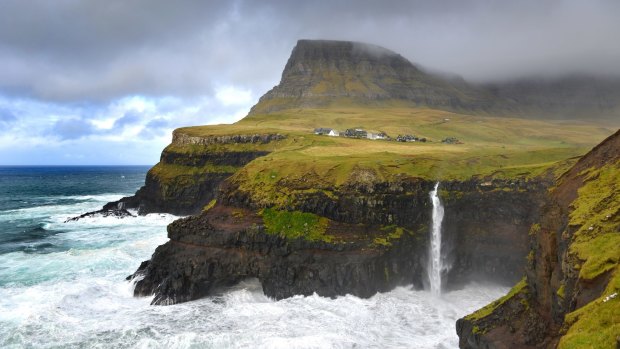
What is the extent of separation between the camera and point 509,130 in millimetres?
118688

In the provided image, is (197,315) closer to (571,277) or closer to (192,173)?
(571,277)

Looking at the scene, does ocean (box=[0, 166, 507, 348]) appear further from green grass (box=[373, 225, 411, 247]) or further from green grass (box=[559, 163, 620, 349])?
green grass (box=[559, 163, 620, 349])

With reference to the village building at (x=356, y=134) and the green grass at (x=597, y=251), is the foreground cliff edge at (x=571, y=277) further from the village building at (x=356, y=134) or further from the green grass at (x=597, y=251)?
the village building at (x=356, y=134)

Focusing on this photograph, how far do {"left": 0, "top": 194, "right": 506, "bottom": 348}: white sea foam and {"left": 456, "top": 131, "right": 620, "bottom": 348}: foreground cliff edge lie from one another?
24.2 ft

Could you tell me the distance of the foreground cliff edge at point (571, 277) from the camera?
47.3ft

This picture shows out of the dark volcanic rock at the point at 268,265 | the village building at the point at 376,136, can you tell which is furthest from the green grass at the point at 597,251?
the village building at the point at 376,136

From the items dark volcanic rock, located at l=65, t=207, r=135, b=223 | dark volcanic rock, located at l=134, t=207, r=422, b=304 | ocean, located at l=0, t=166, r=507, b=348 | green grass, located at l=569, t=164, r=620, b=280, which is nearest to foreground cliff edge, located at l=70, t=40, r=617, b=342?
dark volcanic rock, located at l=134, t=207, r=422, b=304

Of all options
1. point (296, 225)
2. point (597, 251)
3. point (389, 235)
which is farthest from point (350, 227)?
point (597, 251)

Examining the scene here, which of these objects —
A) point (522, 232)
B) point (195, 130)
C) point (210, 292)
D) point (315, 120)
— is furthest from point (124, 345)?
point (315, 120)

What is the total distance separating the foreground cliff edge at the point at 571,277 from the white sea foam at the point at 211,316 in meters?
7.38

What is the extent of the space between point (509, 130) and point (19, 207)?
13276 centimetres

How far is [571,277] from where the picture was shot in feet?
58.2

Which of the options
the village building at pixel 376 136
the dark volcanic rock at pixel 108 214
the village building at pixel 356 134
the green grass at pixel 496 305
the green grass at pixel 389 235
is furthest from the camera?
the village building at pixel 356 134

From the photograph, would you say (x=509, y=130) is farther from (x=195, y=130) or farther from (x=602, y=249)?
(x=602, y=249)
